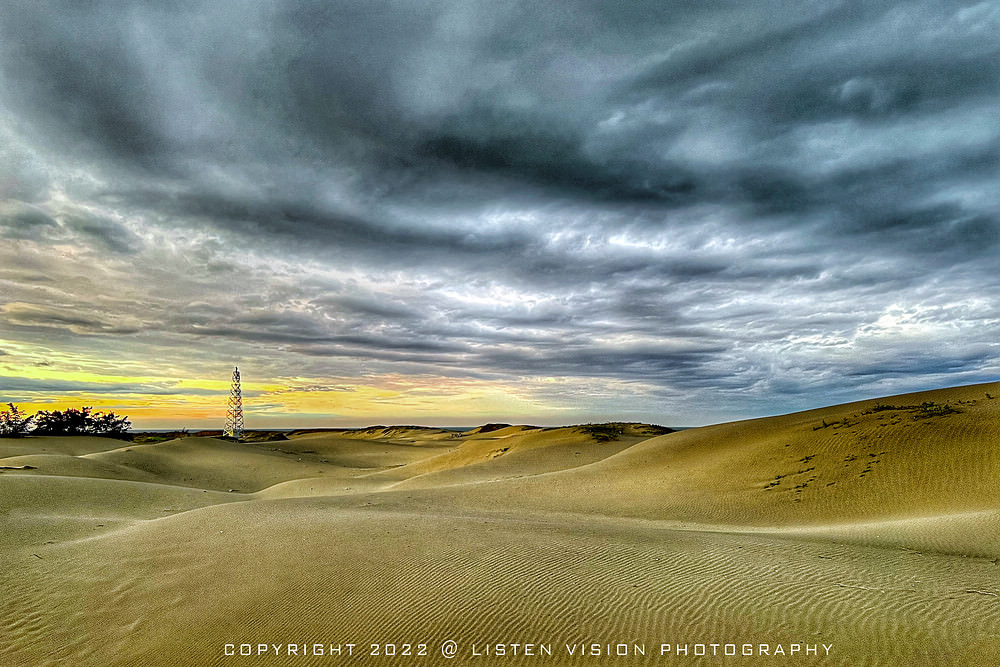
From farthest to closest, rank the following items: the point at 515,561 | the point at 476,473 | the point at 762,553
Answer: the point at 476,473
the point at 762,553
the point at 515,561

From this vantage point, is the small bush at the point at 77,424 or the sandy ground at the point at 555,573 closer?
the sandy ground at the point at 555,573

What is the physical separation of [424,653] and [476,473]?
22489 mm

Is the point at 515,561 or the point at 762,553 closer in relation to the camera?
the point at 515,561

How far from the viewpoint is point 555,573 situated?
7.17 metres

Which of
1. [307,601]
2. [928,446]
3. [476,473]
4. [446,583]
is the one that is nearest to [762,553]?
[446,583]

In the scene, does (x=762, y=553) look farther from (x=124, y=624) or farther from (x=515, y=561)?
(x=124, y=624)

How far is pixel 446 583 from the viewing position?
6906 mm

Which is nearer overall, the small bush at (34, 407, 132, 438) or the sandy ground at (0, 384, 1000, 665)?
the sandy ground at (0, 384, 1000, 665)

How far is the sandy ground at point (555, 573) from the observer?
5359 millimetres

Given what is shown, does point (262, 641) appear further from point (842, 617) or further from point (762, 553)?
point (762, 553)

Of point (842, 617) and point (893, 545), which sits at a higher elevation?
point (842, 617)

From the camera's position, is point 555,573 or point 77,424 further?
point 77,424

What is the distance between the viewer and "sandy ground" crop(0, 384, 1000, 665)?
5.36m

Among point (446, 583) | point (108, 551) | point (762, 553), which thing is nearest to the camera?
point (446, 583)
